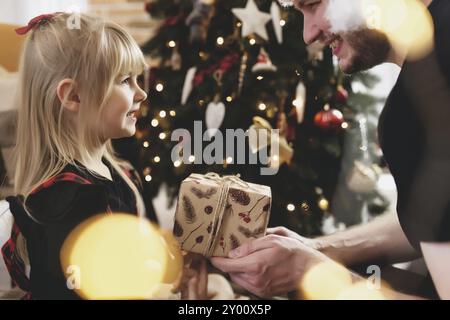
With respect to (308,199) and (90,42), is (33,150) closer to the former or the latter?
(90,42)

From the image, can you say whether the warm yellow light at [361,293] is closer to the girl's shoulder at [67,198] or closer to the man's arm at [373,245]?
the man's arm at [373,245]

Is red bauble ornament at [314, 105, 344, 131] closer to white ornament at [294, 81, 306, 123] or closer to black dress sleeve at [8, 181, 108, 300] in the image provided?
white ornament at [294, 81, 306, 123]

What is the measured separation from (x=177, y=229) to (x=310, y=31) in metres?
0.58

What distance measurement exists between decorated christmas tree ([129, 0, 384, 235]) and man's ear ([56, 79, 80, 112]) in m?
0.21

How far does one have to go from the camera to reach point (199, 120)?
1229 millimetres

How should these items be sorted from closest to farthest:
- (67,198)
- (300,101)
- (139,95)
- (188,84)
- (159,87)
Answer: (67,198) → (139,95) → (159,87) → (188,84) → (300,101)

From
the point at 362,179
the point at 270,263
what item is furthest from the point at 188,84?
the point at 362,179

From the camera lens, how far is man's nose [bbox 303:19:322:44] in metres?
Result: 1.11

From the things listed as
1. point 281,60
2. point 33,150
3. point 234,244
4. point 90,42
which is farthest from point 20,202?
point 281,60

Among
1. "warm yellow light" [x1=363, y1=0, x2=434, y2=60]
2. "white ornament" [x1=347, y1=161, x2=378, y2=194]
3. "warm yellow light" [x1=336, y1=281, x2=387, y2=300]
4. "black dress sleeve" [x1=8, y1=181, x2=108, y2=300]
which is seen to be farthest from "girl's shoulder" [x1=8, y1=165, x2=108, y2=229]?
"white ornament" [x1=347, y1=161, x2=378, y2=194]

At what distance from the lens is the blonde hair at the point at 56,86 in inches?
40.0

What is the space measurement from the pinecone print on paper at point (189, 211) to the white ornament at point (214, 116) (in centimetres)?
27

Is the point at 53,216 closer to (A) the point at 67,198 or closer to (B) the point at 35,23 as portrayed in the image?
(A) the point at 67,198

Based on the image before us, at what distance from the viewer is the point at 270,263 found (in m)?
1.05
